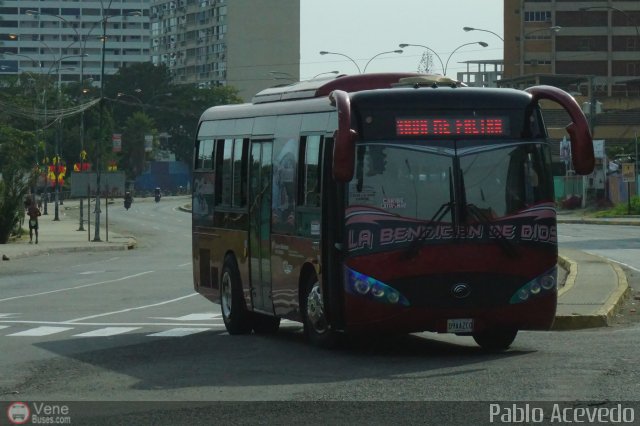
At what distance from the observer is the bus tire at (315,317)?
51.5ft

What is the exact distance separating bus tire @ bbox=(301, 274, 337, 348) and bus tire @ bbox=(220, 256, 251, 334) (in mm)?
2567

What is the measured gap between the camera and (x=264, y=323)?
755 inches

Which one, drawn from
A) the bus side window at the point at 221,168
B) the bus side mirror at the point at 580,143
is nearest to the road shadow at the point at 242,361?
the bus side mirror at the point at 580,143

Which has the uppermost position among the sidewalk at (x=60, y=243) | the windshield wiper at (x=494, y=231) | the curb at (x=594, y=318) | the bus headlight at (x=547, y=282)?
the windshield wiper at (x=494, y=231)

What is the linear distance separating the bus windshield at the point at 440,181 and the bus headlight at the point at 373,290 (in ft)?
2.31

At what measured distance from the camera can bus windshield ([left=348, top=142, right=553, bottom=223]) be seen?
15.0m

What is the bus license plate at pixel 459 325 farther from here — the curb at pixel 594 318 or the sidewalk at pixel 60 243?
the sidewalk at pixel 60 243

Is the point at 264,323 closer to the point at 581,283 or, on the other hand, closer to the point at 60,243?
the point at 581,283

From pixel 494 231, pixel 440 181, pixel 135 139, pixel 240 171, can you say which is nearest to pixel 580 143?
pixel 494 231

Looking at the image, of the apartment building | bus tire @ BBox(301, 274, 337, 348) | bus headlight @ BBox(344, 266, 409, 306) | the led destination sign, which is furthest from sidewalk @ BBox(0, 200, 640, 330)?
the apartment building

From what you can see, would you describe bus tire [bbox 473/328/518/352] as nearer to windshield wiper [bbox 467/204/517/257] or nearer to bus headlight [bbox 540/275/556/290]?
bus headlight [bbox 540/275/556/290]

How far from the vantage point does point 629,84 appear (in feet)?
469

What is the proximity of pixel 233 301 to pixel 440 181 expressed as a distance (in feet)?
15.5

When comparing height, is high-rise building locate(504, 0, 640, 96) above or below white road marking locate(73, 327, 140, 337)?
above
